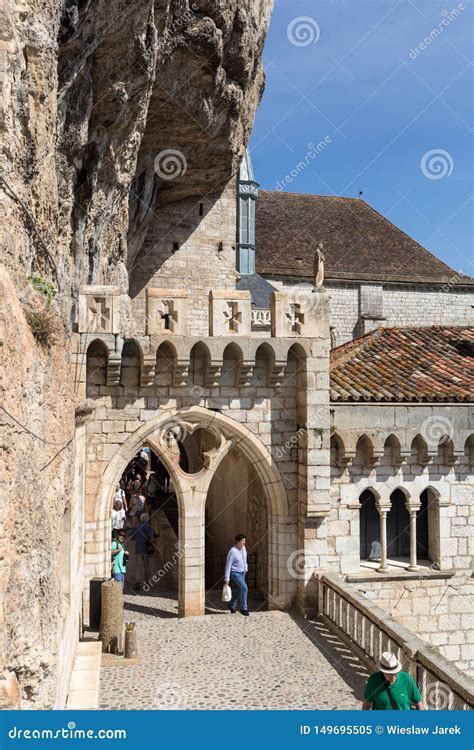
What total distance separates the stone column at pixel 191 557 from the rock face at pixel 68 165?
3628 millimetres

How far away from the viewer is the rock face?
411 centimetres

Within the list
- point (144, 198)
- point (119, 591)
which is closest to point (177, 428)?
point (119, 591)

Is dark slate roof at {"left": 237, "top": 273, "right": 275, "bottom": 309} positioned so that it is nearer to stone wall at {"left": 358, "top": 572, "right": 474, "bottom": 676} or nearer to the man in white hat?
stone wall at {"left": 358, "top": 572, "right": 474, "bottom": 676}

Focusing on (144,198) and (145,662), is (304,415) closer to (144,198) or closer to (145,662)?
(145,662)

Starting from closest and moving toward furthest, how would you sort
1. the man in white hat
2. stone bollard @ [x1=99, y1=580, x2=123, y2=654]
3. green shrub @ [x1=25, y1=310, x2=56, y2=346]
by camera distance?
green shrub @ [x1=25, y1=310, x2=56, y2=346] < the man in white hat < stone bollard @ [x1=99, y1=580, x2=123, y2=654]

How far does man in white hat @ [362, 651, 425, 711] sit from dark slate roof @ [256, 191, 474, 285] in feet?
70.2

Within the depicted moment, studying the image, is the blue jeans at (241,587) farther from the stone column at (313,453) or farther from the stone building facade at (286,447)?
the stone column at (313,453)

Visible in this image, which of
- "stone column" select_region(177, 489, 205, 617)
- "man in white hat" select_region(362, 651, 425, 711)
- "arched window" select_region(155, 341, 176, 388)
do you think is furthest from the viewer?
"stone column" select_region(177, 489, 205, 617)

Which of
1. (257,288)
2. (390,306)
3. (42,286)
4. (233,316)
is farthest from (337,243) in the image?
(42,286)

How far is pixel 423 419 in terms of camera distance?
1169 cm

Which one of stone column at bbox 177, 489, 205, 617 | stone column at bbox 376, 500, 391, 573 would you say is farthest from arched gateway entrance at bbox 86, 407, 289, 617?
stone column at bbox 376, 500, 391, 573

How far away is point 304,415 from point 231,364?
4.82 ft

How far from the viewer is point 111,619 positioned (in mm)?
8922

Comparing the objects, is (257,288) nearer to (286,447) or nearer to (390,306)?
(390,306)
